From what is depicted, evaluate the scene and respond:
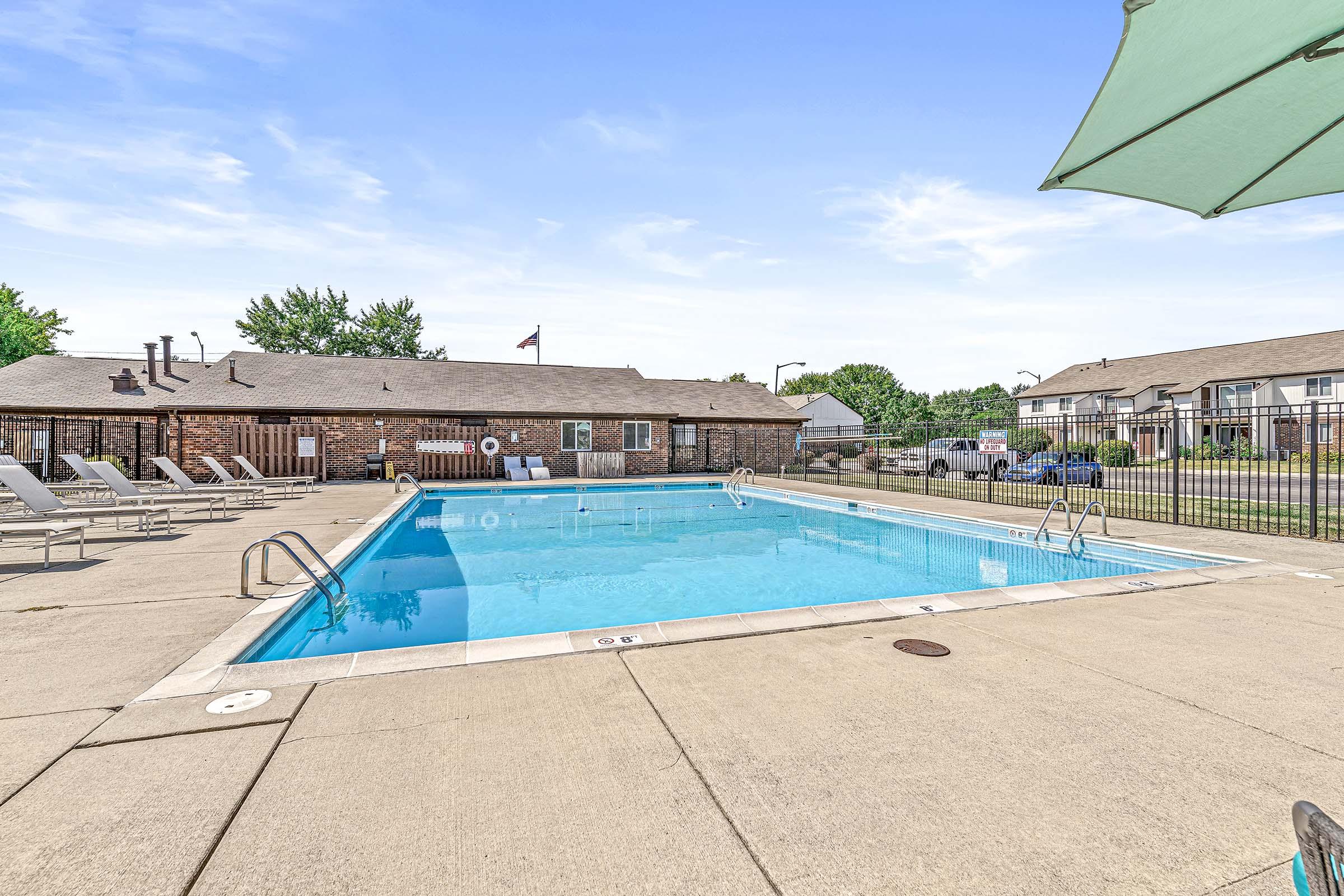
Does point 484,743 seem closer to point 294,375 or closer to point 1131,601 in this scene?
point 1131,601

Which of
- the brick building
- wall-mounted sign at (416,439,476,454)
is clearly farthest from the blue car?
wall-mounted sign at (416,439,476,454)

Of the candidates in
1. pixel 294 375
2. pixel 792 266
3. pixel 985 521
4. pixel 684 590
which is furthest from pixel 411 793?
pixel 294 375

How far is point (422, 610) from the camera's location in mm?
6930

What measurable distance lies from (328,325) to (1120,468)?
57766mm

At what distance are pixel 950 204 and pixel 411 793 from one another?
570 inches

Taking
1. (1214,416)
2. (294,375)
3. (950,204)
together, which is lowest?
(1214,416)

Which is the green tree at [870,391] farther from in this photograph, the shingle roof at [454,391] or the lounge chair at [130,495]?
the lounge chair at [130,495]

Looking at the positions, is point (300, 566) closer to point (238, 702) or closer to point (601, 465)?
point (238, 702)

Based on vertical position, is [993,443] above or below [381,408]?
below

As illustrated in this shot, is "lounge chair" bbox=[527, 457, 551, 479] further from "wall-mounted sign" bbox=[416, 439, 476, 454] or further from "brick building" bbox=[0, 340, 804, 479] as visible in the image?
"wall-mounted sign" bbox=[416, 439, 476, 454]

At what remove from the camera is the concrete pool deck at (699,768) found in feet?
6.82

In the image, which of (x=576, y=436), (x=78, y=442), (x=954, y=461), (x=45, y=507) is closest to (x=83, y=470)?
(x=45, y=507)

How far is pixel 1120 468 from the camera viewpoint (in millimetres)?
18656

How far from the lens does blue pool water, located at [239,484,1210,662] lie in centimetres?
645
